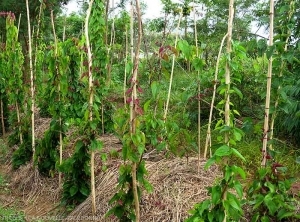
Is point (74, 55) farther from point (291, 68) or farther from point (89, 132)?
point (291, 68)

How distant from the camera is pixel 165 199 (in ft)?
10.7

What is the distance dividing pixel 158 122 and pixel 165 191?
1.02 metres

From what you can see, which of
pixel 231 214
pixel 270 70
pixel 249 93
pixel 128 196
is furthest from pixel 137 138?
pixel 249 93

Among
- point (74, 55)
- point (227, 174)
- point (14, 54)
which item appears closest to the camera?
point (227, 174)

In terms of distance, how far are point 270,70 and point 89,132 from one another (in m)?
1.75

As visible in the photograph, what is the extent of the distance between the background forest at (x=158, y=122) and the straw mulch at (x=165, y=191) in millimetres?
36

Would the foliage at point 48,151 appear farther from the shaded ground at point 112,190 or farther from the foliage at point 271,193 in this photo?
the foliage at point 271,193

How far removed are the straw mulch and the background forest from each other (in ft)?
0.12

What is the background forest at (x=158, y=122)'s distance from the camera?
232 centimetres

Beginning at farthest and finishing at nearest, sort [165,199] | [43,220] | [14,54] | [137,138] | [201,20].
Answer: [201,20], [14,54], [43,220], [165,199], [137,138]

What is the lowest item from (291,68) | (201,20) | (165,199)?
(165,199)

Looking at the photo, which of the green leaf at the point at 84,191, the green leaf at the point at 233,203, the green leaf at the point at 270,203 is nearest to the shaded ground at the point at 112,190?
the green leaf at the point at 84,191

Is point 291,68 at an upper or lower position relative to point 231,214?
upper

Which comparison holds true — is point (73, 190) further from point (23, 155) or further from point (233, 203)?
point (233, 203)
